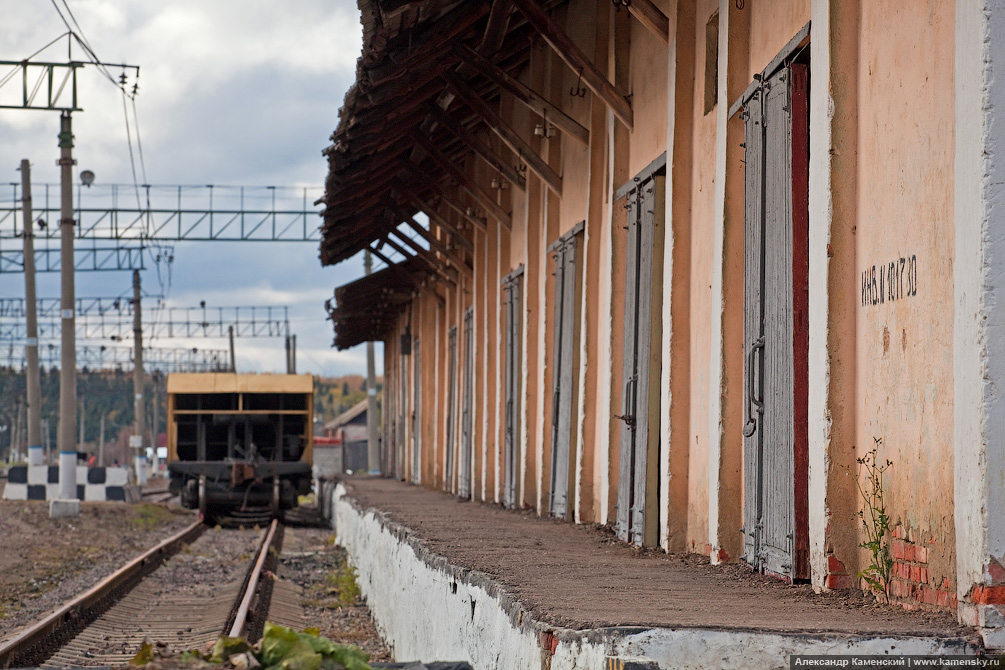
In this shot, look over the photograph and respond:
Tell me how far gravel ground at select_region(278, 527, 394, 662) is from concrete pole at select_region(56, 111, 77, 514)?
4.12 metres

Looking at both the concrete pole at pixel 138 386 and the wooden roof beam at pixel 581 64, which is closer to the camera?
the wooden roof beam at pixel 581 64

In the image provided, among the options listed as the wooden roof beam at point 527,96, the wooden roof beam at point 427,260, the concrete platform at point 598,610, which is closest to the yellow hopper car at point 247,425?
the wooden roof beam at point 427,260

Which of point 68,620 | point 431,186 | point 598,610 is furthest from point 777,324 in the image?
point 431,186

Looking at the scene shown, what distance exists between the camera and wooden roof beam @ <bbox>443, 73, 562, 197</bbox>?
12.7m

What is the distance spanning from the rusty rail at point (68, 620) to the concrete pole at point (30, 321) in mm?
11202

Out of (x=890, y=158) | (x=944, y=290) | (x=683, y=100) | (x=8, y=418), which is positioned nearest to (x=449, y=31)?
(x=683, y=100)

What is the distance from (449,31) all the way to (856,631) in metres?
7.87

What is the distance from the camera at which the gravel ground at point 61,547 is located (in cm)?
1320

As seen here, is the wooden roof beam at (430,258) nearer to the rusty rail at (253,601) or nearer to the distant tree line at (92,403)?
the rusty rail at (253,601)

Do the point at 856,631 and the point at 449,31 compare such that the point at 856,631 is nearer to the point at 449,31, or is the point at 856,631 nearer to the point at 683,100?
the point at 683,100

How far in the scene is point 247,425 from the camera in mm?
28094

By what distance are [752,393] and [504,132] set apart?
6.67 m

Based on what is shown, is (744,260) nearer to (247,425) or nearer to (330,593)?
(330,593)

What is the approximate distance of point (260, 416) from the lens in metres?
28.1
